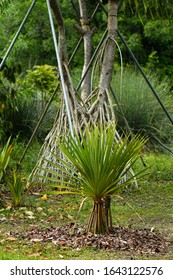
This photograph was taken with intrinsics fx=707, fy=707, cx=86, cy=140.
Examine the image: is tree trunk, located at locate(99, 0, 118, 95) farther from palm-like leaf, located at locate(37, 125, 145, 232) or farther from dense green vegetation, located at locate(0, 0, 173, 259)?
palm-like leaf, located at locate(37, 125, 145, 232)

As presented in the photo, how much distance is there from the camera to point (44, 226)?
23.4 ft

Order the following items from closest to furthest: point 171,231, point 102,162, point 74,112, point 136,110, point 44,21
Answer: point 102,162, point 171,231, point 74,112, point 136,110, point 44,21

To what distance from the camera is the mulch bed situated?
6133mm

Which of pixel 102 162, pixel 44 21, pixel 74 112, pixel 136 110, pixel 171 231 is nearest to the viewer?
pixel 102 162

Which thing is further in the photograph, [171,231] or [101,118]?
[101,118]

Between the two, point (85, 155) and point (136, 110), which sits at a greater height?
point (85, 155)

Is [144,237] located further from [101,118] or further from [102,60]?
[102,60]

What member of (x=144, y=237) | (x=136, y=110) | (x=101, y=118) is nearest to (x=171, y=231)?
(x=144, y=237)

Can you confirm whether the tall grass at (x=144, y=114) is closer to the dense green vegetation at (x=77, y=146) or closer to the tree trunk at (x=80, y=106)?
the dense green vegetation at (x=77, y=146)

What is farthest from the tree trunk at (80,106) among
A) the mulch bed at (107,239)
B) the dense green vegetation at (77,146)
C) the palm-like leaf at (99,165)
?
the palm-like leaf at (99,165)

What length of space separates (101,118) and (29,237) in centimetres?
334

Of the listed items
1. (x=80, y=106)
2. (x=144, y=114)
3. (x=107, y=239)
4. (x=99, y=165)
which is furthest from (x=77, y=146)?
(x=144, y=114)

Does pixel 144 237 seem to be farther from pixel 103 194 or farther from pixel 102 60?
pixel 102 60

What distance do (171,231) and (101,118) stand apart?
290 cm
